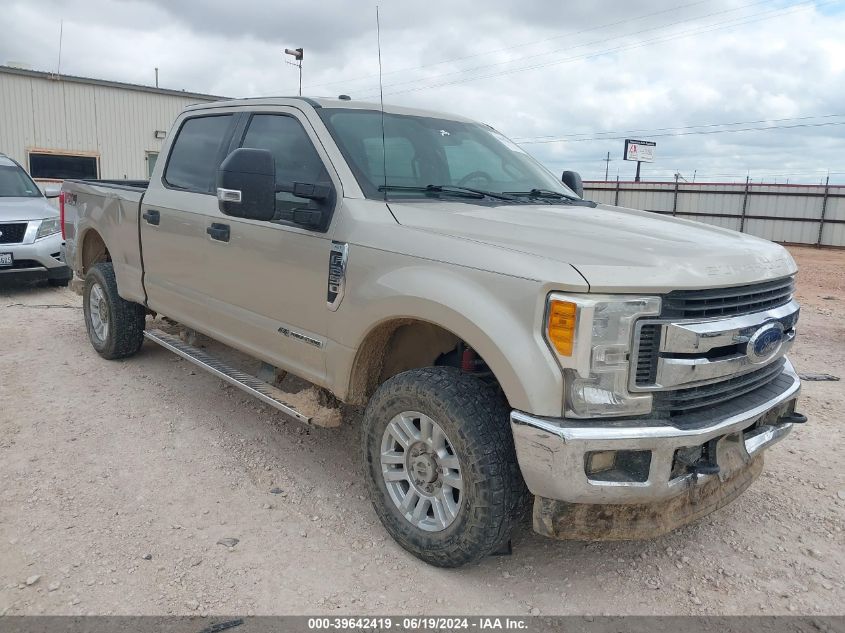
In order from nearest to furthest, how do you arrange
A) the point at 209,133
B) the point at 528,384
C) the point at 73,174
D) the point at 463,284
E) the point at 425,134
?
the point at 528,384 → the point at 463,284 → the point at 425,134 → the point at 209,133 → the point at 73,174

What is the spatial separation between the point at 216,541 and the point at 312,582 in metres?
0.57

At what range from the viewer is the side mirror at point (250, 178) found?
319 centimetres

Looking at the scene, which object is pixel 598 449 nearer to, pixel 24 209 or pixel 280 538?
pixel 280 538

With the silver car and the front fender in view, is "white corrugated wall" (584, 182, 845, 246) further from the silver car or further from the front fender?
the front fender

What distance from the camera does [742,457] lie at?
9.29 feet

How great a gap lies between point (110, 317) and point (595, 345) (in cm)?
447

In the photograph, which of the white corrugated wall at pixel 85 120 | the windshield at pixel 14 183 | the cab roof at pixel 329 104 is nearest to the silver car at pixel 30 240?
the windshield at pixel 14 183

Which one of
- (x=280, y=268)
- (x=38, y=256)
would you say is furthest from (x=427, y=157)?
(x=38, y=256)

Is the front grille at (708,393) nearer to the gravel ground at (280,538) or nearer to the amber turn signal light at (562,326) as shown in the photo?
the amber turn signal light at (562,326)

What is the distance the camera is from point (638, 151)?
33.5 meters

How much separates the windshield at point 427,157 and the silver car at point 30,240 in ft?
20.8

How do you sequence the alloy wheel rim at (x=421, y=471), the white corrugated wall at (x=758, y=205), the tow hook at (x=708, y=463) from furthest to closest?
the white corrugated wall at (x=758, y=205) < the alloy wheel rim at (x=421, y=471) < the tow hook at (x=708, y=463)

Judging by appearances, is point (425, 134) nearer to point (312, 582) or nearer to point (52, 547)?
point (312, 582)

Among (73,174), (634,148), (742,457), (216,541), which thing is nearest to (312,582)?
(216,541)
